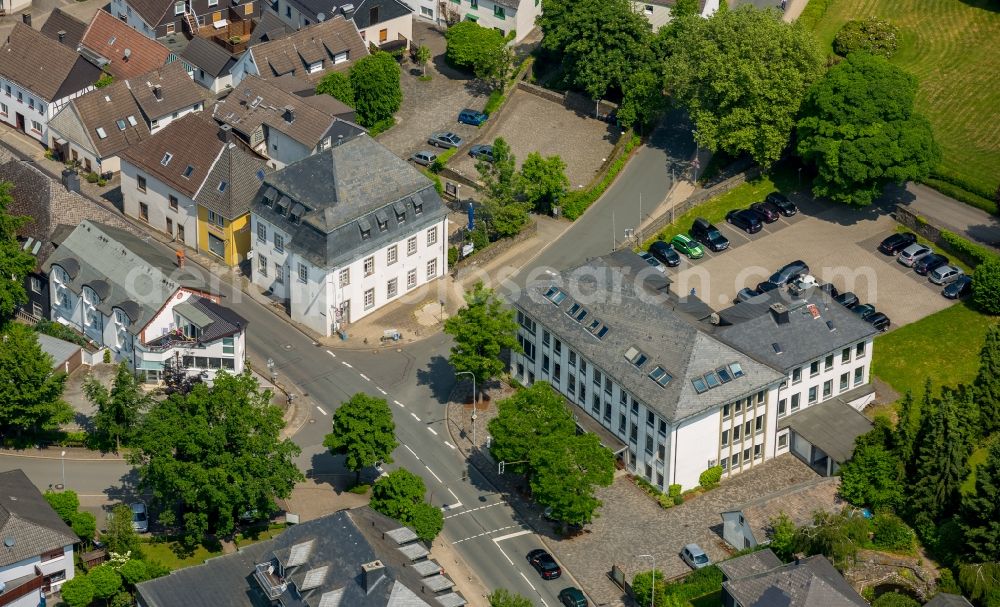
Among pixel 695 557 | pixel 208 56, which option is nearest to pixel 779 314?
pixel 695 557

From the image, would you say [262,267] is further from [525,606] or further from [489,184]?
[525,606]

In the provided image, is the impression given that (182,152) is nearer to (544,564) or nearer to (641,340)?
(641,340)

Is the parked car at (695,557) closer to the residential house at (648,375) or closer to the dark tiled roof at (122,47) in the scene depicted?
the residential house at (648,375)

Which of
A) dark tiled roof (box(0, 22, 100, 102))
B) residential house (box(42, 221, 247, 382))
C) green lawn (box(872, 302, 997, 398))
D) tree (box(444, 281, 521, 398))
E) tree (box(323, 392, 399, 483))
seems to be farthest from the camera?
dark tiled roof (box(0, 22, 100, 102))

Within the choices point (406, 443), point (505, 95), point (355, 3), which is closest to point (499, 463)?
point (406, 443)

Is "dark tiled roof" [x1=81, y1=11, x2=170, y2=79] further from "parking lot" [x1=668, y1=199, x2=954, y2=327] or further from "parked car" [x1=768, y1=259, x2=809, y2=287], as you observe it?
"parked car" [x1=768, y1=259, x2=809, y2=287]

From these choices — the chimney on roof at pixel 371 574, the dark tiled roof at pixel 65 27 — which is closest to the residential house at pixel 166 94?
the dark tiled roof at pixel 65 27

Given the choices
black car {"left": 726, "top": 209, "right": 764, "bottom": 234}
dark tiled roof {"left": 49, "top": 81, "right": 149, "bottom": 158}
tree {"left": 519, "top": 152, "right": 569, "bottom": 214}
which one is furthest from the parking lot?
dark tiled roof {"left": 49, "top": 81, "right": 149, "bottom": 158}
